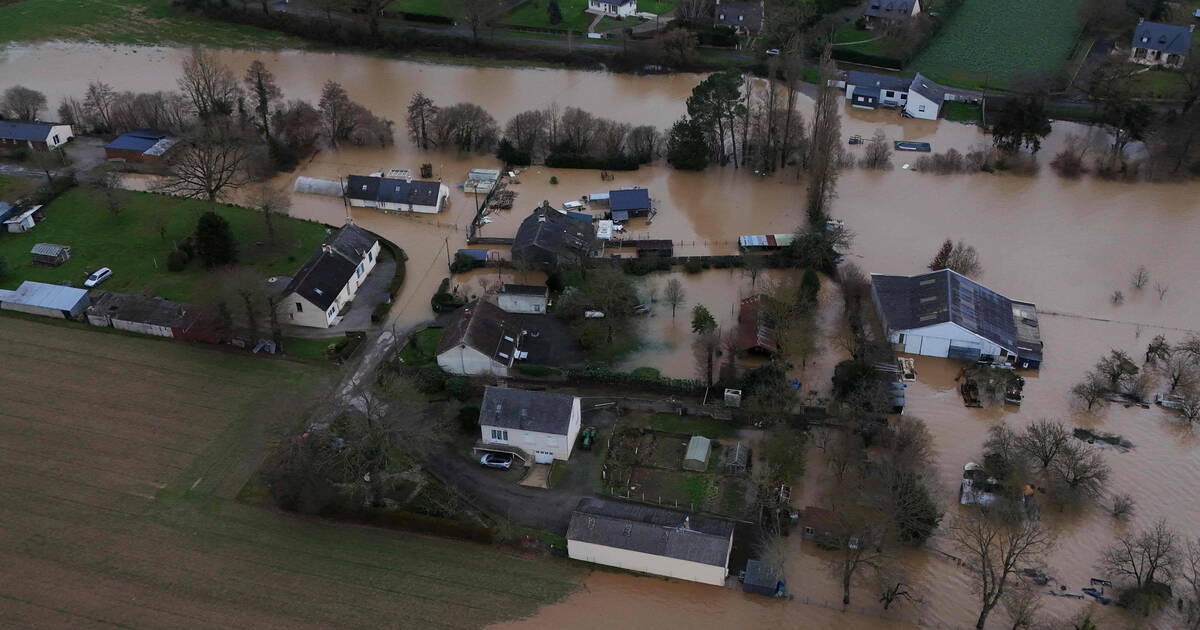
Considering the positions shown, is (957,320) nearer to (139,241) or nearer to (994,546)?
(994,546)

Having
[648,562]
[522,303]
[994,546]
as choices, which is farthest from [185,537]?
[994,546]

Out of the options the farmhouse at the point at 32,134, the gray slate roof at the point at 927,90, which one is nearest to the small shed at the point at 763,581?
the gray slate roof at the point at 927,90

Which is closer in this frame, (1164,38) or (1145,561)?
(1145,561)

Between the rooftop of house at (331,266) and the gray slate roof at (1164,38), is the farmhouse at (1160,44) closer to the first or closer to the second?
the gray slate roof at (1164,38)

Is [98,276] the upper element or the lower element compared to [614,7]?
lower

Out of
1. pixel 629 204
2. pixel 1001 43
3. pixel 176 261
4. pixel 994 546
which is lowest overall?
pixel 994 546

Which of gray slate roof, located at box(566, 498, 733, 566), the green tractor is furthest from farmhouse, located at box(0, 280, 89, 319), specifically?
gray slate roof, located at box(566, 498, 733, 566)

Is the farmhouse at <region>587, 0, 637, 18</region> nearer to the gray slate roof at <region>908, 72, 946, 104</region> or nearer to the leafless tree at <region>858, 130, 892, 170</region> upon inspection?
the gray slate roof at <region>908, 72, 946, 104</region>

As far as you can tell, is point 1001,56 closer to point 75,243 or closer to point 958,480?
point 958,480
